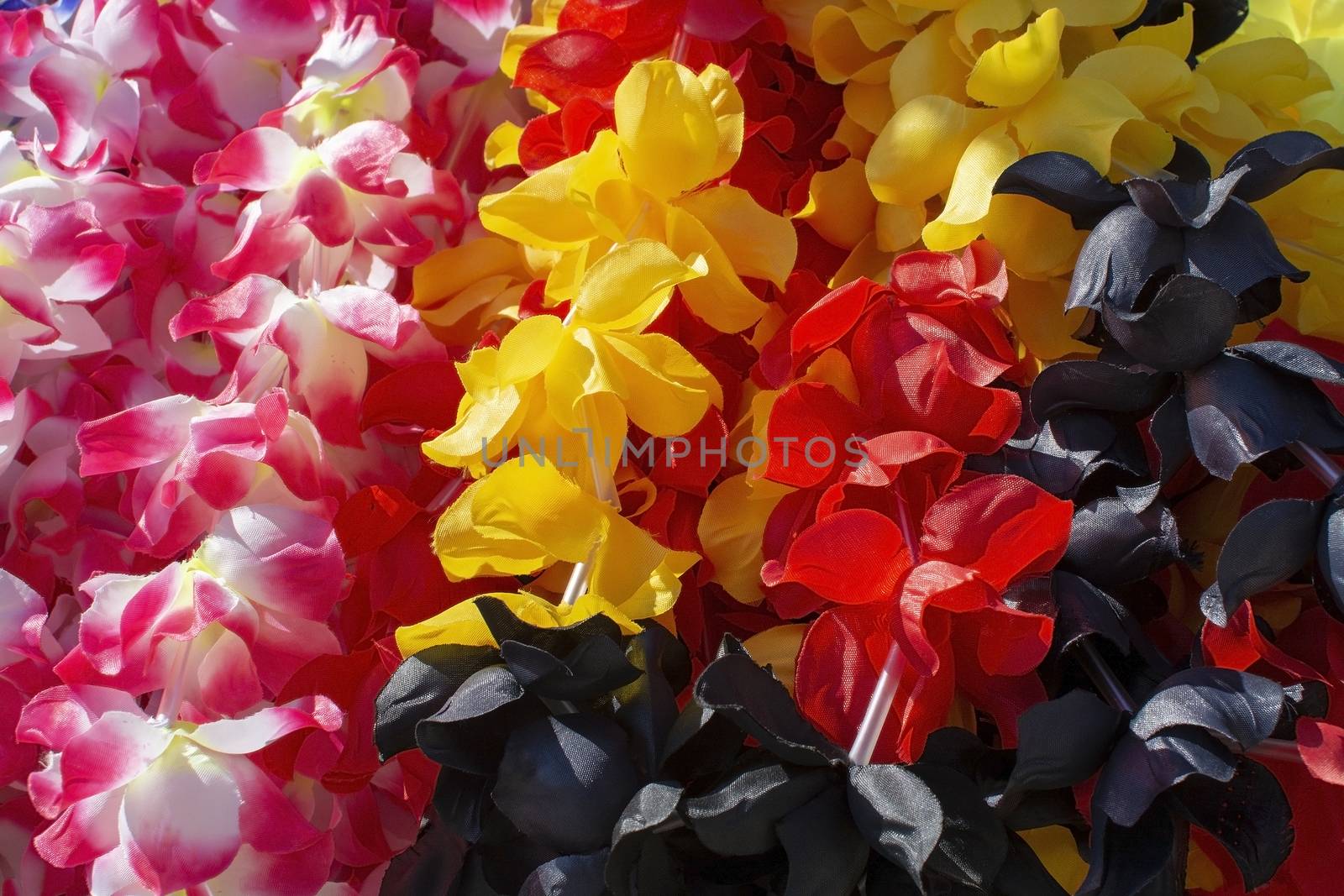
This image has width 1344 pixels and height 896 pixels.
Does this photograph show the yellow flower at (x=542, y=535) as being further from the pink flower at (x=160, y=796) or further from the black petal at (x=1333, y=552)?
the black petal at (x=1333, y=552)

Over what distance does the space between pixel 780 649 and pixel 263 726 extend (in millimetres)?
165

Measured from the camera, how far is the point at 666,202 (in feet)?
1.31

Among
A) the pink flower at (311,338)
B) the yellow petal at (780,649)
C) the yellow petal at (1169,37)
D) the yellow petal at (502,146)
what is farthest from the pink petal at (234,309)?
the yellow petal at (1169,37)

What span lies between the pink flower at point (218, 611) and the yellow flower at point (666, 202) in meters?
0.12

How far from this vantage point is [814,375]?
376 millimetres

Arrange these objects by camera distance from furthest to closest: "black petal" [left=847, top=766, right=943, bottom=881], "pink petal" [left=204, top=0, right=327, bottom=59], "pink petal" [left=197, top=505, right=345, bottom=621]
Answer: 1. "pink petal" [left=204, top=0, right=327, bottom=59]
2. "pink petal" [left=197, top=505, right=345, bottom=621]
3. "black petal" [left=847, top=766, right=943, bottom=881]

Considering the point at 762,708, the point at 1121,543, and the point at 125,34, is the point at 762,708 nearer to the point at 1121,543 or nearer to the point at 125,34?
the point at 1121,543

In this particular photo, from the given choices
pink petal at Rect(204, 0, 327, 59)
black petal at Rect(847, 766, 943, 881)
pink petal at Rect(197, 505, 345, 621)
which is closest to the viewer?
black petal at Rect(847, 766, 943, 881)

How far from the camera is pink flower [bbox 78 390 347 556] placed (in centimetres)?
39

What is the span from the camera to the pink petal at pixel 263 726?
364 millimetres

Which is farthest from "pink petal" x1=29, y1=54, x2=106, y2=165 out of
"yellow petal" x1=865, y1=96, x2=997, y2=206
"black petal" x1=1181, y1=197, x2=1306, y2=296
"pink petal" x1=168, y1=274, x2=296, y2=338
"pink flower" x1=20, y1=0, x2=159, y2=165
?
"black petal" x1=1181, y1=197, x2=1306, y2=296

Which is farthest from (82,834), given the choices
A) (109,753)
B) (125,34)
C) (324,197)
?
(125,34)

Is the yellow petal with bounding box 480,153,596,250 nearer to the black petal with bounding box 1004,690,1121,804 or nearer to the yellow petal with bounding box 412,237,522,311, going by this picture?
the yellow petal with bounding box 412,237,522,311

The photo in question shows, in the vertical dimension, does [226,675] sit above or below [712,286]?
below
